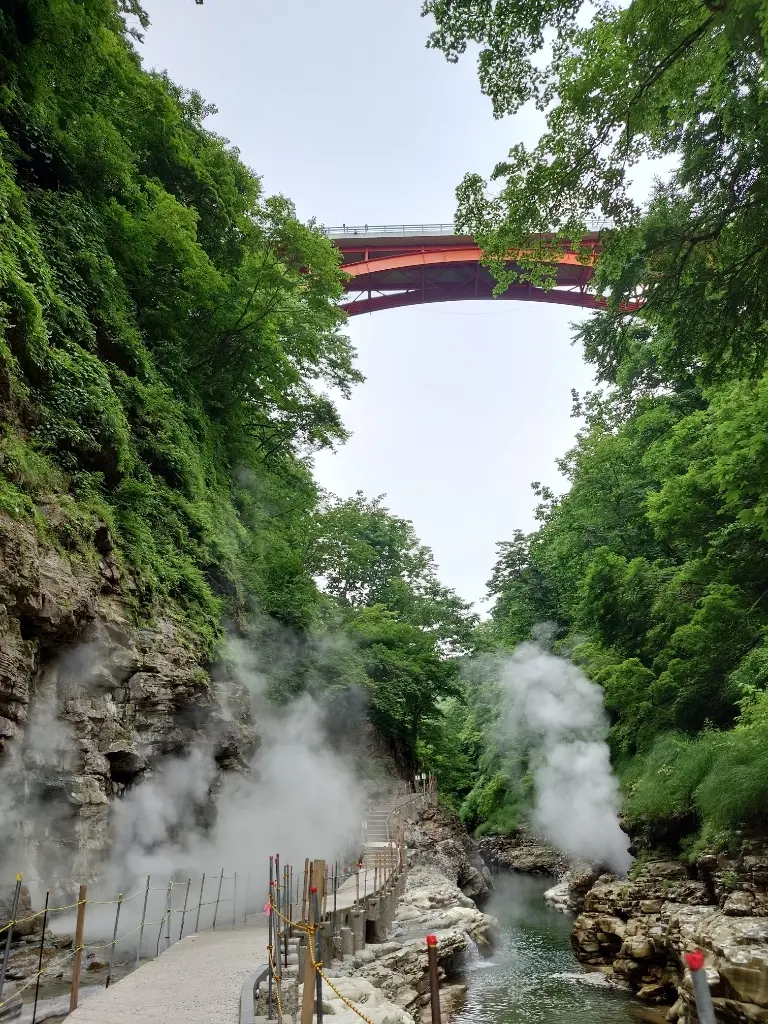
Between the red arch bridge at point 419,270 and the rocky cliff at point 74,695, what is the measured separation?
19.7m

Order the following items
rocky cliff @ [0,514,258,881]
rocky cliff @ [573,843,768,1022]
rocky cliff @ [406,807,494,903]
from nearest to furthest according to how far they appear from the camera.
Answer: rocky cliff @ [0,514,258,881] → rocky cliff @ [573,843,768,1022] → rocky cliff @ [406,807,494,903]

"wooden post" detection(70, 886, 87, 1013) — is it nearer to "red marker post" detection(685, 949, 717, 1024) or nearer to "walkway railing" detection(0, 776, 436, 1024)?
"walkway railing" detection(0, 776, 436, 1024)

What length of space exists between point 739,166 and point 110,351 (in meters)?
9.91

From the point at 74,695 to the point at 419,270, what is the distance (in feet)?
80.9

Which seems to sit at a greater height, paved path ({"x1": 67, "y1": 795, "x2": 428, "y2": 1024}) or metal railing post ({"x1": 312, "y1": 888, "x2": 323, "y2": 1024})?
metal railing post ({"x1": 312, "y1": 888, "x2": 323, "y2": 1024})

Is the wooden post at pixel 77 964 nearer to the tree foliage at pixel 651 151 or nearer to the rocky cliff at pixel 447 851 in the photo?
the tree foliage at pixel 651 151

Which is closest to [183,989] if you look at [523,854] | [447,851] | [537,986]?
[537,986]

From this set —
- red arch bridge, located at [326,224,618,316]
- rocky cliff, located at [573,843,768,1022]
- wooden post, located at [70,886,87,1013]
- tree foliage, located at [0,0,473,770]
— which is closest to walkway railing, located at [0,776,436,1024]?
wooden post, located at [70,886,87,1013]

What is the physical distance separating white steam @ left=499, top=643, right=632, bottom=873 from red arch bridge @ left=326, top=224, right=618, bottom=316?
608 inches

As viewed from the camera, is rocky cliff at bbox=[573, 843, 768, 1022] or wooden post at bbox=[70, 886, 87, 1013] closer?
wooden post at bbox=[70, 886, 87, 1013]

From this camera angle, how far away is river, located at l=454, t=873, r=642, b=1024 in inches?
437

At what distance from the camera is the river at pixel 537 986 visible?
11.1m

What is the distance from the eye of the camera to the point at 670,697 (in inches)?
675

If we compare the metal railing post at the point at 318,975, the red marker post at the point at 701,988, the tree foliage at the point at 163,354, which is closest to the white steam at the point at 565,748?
the tree foliage at the point at 163,354
